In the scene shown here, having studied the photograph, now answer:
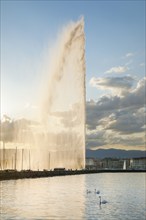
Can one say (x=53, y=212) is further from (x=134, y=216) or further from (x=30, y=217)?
(x=134, y=216)

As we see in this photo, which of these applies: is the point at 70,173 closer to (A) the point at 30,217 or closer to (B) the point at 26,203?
(B) the point at 26,203

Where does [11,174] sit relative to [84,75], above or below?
below

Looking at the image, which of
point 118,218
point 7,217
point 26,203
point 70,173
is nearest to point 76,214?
point 118,218

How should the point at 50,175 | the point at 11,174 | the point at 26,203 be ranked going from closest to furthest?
1. the point at 26,203
2. the point at 11,174
3. the point at 50,175

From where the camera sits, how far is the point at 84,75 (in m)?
90.3

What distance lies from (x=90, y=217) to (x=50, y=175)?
430 ft

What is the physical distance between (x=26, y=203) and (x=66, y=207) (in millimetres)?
6503

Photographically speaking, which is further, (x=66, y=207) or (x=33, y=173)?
(x=33, y=173)

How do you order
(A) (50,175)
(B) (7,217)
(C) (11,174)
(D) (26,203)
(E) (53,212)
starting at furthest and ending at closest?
(A) (50,175) → (C) (11,174) → (D) (26,203) → (E) (53,212) → (B) (7,217)

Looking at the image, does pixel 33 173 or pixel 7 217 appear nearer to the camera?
pixel 7 217

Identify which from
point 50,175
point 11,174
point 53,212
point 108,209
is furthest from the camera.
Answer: point 50,175

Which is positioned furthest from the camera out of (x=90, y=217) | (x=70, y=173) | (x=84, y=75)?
(x=70, y=173)

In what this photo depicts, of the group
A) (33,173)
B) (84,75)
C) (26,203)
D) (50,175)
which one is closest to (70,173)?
(50,175)

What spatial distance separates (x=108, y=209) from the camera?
47.1 meters
